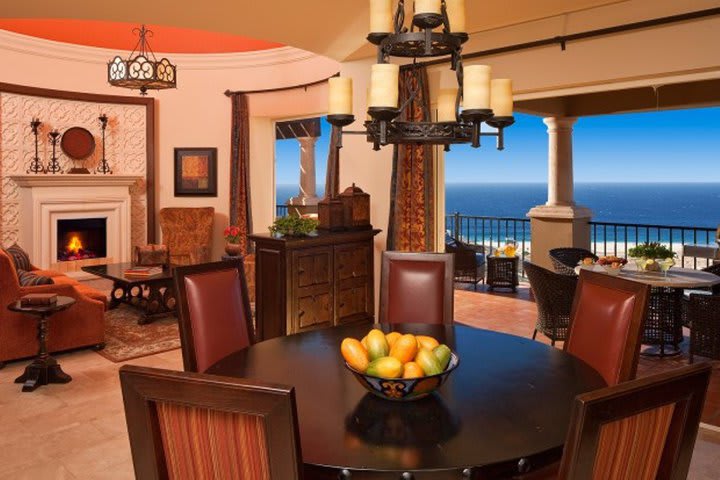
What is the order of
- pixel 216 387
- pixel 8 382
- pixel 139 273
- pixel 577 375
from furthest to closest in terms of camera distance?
pixel 139 273
pixel 8 382
pixel 577 375
pixel 216 387

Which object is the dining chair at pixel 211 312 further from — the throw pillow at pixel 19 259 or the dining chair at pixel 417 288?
the throw pillow at pixel 19 259

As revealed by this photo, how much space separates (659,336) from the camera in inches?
175

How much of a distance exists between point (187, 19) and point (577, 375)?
384 cm

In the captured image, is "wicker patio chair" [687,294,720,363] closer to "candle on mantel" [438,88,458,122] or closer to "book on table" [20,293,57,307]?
"candle on mantel" [438,88,458,122]

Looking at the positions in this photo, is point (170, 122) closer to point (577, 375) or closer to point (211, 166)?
point (211, 166)

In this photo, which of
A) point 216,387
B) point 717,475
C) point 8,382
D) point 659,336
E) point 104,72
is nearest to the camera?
point 216,387

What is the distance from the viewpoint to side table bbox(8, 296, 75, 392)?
13.1 ft

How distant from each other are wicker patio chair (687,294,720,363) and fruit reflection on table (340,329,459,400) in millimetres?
2922

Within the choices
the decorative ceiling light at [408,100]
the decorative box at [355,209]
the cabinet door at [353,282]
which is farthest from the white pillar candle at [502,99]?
the decorative box at [355,209]

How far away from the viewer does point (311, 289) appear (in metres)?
4.62

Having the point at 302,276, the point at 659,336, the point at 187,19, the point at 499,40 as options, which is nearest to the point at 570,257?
the point at 659,336

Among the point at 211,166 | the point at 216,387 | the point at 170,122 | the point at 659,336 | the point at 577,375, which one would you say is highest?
the point at 170,122

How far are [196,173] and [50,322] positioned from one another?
3.99 m

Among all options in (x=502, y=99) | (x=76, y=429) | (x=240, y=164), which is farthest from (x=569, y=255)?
(x=76, y=429)
